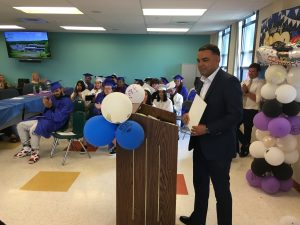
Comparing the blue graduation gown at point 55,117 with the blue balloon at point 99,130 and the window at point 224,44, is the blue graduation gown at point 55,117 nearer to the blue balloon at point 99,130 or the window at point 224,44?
the blue balloon at point 99,130

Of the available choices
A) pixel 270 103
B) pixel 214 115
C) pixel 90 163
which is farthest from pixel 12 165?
pixel 270 103

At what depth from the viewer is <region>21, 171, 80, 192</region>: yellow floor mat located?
3.14m

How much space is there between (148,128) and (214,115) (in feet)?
1.66

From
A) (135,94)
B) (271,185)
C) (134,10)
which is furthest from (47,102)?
(271,185)

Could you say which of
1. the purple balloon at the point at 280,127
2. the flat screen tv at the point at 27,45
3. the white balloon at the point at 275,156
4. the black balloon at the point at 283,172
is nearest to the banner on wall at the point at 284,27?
the purple balloon at the point at 280,127

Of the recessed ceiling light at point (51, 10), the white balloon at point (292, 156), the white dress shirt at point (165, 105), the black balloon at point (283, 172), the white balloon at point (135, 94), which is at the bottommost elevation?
the black balloon at point (283, 172)

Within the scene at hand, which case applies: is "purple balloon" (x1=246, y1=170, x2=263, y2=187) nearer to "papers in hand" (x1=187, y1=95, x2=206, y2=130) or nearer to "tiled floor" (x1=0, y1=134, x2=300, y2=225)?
"tiled floor" (x1=0, y1=134, x2=300, y2=225)

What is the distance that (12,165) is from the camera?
3.85 m

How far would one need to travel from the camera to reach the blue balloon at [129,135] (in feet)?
5.75

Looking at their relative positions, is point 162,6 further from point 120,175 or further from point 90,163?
point 120,175

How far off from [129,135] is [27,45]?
8.83 meters

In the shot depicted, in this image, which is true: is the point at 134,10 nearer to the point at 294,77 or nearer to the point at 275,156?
the point at 294,77

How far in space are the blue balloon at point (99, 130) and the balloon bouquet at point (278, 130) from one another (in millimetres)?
2037

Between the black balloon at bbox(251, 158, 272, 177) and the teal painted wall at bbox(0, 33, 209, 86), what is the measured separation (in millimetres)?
6786
